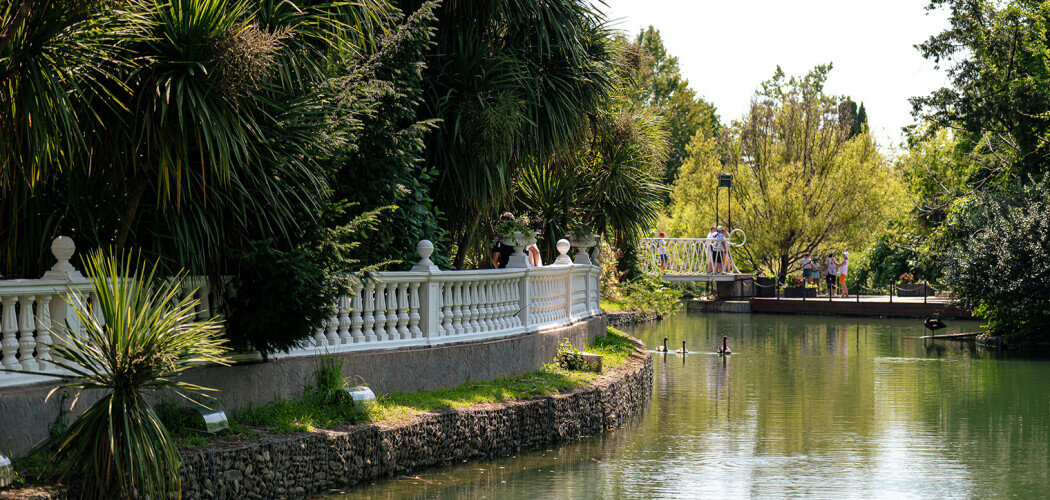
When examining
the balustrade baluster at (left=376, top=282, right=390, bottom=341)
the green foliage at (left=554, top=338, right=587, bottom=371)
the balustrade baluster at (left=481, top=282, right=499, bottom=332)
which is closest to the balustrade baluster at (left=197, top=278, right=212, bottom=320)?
the balustrade baluster at (left=376, top=282, right=390, bottom=341)

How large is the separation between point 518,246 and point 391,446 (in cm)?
464

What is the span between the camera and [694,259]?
39.3 metres

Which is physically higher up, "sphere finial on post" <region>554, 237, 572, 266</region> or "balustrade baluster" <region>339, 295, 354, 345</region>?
"sphere finial on post" <region>554, 237, 572, 266</region>

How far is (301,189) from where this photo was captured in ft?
28.9

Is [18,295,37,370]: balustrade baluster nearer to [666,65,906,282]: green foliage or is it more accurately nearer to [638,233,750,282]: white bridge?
[638,233,750,282]: white bridge

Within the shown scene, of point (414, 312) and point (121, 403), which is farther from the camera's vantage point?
point (414, 312)

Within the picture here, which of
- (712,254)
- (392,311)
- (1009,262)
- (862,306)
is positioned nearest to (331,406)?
(392,311)

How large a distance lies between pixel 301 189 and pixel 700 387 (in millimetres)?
9970

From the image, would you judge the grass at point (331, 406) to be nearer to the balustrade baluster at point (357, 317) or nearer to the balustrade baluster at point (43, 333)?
the balustrade baluster at point (357, 317)

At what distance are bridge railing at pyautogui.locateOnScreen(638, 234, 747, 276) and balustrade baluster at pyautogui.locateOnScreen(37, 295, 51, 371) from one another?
30610mm

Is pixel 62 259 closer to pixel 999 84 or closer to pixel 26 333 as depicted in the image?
pixel 26 333

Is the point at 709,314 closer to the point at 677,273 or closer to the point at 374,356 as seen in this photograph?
the point at 677,273

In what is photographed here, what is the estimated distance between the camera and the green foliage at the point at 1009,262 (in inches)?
938

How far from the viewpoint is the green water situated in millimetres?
9492
